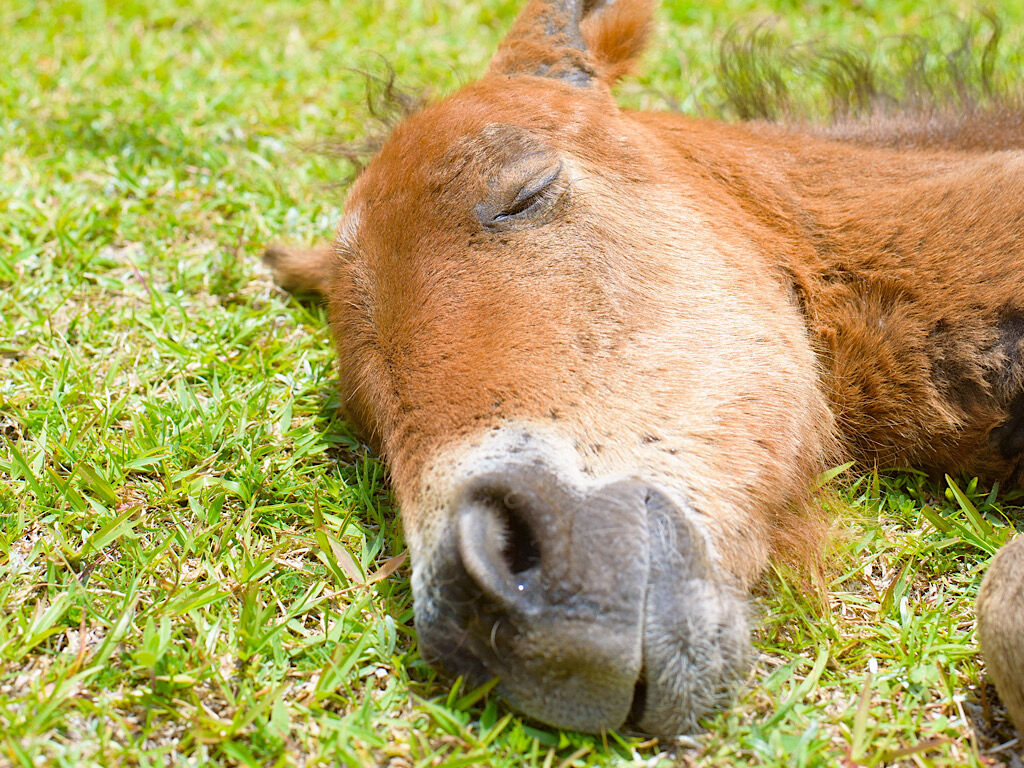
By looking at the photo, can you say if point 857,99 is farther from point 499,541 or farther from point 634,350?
point 499,541

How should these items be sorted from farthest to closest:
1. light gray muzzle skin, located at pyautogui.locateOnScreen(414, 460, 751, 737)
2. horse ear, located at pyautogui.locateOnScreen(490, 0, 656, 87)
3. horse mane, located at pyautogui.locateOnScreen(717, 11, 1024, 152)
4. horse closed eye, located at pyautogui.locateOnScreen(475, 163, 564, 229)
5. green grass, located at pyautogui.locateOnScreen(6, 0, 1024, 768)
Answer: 1. horse mane, located at pyautogui.locateOnScreen(717, 11, 1024, 152)
2. horse ear, located at pyautogui.locateOnScreen(490, 0, 656, 87)
3. horse closed eye, located at pyautogui.locateOnScreen(475, 163, 564, 229)
4. green grass, located at pyautogui.locateOnScreen(6, 0, 1024, 768)
5. light gray muzzle skin, located at pyautogui.locateOnScreen(414, 460, 751, 737)

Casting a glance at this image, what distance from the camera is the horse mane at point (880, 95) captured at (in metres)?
3.95

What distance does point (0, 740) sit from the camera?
7.69ft

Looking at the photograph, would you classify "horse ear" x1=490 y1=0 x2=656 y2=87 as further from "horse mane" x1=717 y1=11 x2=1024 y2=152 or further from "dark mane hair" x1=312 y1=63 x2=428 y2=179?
"horse mane" x1=717 y1=11 x2=1024 y2=152

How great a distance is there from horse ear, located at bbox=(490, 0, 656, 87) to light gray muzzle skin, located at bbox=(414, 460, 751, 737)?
2.01m

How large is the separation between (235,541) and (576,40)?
236 cm

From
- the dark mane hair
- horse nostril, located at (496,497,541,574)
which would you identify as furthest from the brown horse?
the dark mane hair

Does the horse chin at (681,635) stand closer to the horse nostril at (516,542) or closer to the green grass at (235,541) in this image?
the green grass at (235,541)

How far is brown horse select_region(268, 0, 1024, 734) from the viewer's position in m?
2.33

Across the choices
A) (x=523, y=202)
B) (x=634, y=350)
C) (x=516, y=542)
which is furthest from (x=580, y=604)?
(x=523, y=202)

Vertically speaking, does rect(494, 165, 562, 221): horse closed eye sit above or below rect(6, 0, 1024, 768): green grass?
above

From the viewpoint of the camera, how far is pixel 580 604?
7.35ft

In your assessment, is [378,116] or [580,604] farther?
[378,116]

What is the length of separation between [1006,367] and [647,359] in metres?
1.19
